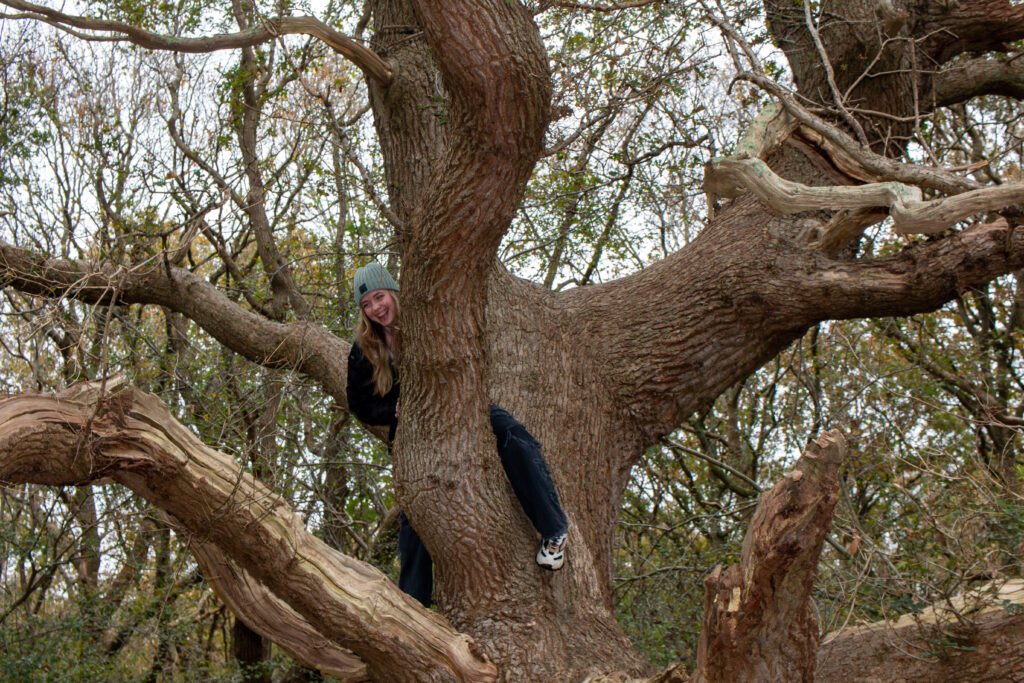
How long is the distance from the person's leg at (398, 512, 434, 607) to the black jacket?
49cm

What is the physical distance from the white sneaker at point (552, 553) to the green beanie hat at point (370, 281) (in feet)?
4.42

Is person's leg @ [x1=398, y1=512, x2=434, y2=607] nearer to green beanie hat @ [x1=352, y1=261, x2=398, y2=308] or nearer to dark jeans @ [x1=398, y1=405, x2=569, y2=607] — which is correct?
dark jeans @ [x1=398, y1=405, x2=569, y2=607]

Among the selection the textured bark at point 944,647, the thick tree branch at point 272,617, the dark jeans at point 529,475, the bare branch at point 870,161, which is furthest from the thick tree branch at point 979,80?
the thick tree branch at point 272,617

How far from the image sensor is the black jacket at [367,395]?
13.5 ft

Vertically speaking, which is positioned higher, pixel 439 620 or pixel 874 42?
pixel 874 42

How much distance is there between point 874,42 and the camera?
5.38 meters

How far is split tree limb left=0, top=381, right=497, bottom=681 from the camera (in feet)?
Result: 9.58

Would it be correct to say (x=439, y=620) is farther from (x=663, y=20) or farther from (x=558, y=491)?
(x=663, y=20)

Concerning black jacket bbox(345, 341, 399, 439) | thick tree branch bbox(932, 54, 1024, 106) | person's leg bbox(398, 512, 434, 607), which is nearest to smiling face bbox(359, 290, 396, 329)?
black jacket bbox(345, 341, 399, 439)

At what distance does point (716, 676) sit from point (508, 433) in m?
1.38

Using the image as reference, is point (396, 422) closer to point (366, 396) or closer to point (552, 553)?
point (366, 396)

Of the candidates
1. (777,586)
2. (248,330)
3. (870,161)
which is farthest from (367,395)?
(870,161)

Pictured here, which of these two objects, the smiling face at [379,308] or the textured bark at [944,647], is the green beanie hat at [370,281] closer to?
the smiling face at [379,308]

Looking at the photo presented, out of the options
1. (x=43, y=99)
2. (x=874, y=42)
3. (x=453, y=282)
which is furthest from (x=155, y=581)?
(x=874, y=42)
